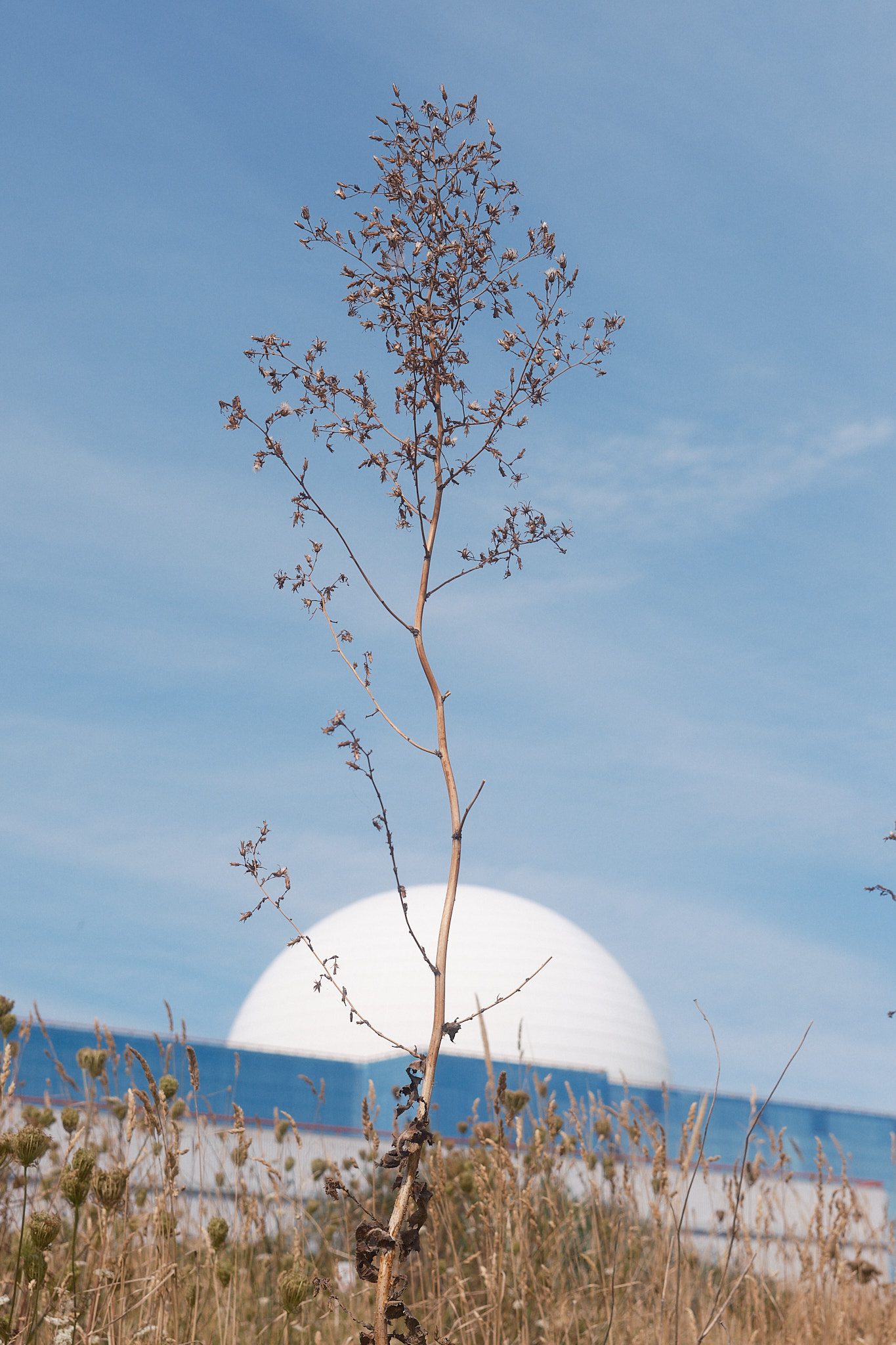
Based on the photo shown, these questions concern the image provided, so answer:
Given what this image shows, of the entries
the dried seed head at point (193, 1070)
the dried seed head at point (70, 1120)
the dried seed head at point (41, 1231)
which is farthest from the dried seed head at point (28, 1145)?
the dried seed head at point (70, 1120)

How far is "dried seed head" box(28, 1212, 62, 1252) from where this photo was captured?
8.02ft

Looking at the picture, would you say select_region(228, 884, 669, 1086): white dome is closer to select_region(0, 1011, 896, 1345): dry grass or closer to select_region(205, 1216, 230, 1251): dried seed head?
select_region(0, 1011, 896, 1345): dry grass

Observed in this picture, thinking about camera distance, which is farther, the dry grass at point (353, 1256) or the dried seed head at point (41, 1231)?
the dry grass at point (353, 1256)

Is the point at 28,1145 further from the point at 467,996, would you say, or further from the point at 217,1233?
the point at 467,996

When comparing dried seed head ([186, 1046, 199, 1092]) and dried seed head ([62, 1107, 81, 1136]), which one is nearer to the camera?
dried seed head ([186, 1046, 199, 1092])

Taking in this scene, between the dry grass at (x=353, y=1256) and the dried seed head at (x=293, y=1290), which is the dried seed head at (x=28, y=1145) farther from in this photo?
the dried seed head at (x=293, y=1290)

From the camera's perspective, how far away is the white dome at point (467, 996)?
2895cm

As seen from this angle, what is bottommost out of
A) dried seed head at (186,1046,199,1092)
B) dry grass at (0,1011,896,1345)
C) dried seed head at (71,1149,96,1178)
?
dry grass at (0,1011,896,1345)

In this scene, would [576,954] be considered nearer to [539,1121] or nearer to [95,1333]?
[539,1121]

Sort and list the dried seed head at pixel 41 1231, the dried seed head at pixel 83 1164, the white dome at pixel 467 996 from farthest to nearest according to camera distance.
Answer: the white dome at pixel 467 996
the dried seed head at pixel 83 1164
the dried seed head at pixel 41 1231

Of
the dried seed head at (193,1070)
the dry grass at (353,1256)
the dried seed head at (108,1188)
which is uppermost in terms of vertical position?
the dried seed head at (193,1070)

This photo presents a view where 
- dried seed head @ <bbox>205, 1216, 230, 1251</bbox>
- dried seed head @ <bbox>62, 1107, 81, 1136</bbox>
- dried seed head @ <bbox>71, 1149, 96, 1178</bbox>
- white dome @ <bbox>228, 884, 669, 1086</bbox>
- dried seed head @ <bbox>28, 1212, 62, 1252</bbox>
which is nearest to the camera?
dried seed head @ <bbox>28, 1212, 62, 1252</bbox>

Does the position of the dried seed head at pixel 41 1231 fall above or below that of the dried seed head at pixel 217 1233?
above

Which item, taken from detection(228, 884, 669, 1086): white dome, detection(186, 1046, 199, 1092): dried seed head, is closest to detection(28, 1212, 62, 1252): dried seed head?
detection(186, 1046, 199, 1092): dried seed head
